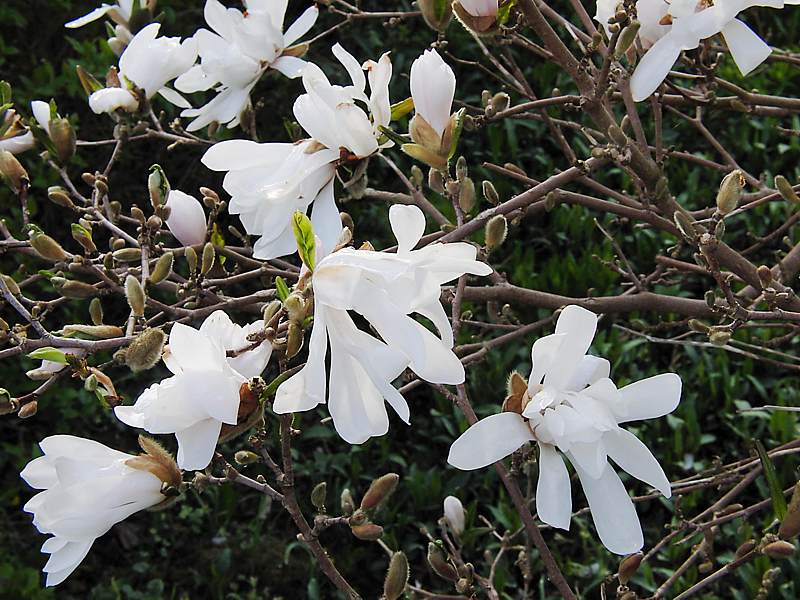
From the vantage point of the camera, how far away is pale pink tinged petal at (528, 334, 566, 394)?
2.74ft

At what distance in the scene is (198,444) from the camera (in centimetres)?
79

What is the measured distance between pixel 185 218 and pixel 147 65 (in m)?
0.24

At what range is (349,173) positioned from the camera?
1.02 m

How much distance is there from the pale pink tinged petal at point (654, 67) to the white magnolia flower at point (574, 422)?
0.89ft

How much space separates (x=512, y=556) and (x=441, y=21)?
6.24 ft

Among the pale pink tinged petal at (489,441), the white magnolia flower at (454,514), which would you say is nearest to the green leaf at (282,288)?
the pale pink tinged petal at (489,441)

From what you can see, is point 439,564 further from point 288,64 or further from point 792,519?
point 288,64

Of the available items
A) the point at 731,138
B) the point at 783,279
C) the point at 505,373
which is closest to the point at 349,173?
the point at 783,279

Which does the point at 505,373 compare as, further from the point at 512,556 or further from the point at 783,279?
the point at 783,279

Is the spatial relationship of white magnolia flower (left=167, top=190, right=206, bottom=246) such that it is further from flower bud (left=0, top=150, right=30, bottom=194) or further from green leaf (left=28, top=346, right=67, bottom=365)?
green leaf (left=28, top=346, right=67, bottom=365)

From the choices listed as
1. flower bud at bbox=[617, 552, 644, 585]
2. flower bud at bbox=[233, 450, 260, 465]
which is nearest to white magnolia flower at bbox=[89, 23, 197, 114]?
flower bud at bbox=[233, 450, 260, 465]

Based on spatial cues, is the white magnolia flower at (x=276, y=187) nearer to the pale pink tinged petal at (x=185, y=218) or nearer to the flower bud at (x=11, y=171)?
the pale pink tinged petal at (x=185, y=218)

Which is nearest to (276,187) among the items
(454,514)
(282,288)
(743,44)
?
(282,288)

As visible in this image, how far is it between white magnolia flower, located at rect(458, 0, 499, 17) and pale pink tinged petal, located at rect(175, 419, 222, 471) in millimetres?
495
